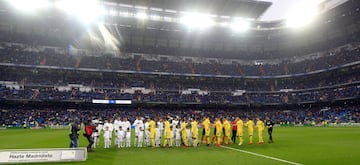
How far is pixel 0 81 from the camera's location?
50.5 metres

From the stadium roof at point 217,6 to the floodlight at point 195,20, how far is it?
7.44ft

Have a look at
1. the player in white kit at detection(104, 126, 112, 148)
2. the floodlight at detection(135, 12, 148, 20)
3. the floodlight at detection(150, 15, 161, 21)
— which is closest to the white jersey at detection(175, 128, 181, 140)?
the player in white kit at detection(104, 126, 112, 148)

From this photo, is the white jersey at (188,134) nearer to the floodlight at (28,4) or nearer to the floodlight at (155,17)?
the floodlight at (28,4)

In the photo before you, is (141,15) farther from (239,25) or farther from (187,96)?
(239,25)

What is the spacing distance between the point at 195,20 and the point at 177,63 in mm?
11481

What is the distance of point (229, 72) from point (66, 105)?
37.5 m

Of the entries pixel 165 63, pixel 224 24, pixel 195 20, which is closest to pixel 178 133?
pixel 195 20

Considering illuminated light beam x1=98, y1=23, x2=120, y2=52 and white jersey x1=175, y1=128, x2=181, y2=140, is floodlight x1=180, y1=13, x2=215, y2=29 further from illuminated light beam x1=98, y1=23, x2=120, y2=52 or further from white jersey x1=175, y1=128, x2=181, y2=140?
white jersey x1=175, y1=128, x2=181, y2=140

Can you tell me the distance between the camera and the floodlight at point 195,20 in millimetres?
58781

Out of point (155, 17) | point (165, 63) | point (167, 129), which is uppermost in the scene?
point (155, 17)

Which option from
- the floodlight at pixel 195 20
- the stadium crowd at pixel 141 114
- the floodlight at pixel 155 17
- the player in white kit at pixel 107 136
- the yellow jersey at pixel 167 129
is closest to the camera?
the player in white kit at pixel 107 136

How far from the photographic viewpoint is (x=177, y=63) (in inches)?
2539

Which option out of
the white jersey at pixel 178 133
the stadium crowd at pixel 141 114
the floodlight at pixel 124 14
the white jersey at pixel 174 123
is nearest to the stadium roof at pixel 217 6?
the floodlight at pixel 124 14

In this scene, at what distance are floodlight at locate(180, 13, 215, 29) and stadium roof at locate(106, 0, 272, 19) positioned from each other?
227 cm
